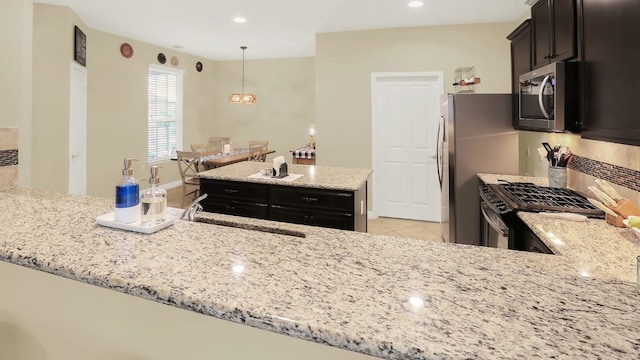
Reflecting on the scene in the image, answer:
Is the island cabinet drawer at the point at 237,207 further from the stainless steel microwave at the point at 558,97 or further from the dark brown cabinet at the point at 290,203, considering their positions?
the stainless steel microwave at the point at 558,97

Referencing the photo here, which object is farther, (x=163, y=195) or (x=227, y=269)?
(x=163, y=195)

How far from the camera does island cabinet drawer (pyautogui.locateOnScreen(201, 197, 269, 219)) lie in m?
2.80

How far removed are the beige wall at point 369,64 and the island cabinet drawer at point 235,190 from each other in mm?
2258

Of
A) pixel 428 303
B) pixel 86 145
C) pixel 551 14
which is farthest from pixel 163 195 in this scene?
pixel 86 145

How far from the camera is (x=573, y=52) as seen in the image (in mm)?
1954

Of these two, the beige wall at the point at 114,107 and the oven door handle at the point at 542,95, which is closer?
the oven door handle at the point at 542,95

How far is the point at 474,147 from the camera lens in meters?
3.25

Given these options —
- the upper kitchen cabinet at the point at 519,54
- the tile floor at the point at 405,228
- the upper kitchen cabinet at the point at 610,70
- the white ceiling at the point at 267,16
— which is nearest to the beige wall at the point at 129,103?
the white ceiling at the point at 267,16

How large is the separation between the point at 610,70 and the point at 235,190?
2464mm

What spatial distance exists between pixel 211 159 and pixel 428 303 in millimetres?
4884

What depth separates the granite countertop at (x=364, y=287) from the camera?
531mm

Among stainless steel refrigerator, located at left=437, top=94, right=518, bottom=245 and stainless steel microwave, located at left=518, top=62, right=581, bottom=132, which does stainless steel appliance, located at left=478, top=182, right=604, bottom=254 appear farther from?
stainless steel refrigerator, located at left=437, top=94, right=518, bottom=245

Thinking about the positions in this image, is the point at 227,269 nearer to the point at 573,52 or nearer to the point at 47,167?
the point at 573,52

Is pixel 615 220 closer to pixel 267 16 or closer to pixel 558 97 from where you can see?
pixel 558 97
